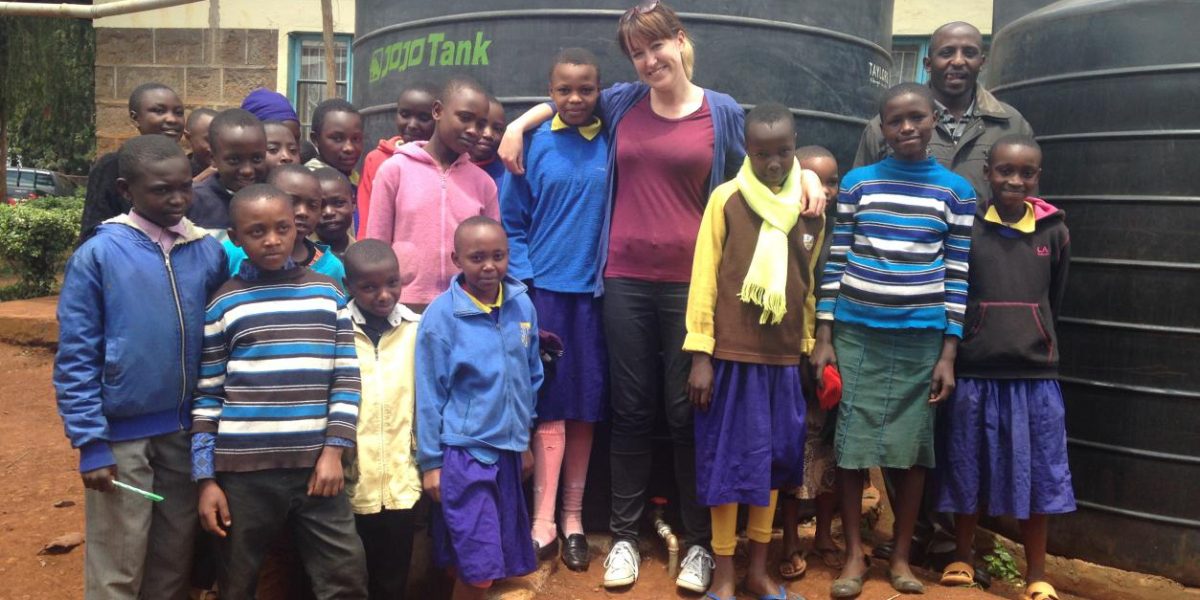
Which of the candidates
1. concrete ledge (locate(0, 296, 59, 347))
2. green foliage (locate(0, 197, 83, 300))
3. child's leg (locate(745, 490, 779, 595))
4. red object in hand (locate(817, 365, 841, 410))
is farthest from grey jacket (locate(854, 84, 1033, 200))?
green foliage (locate(0, 197, 83, 300))

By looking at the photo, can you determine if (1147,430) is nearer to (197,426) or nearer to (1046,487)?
(1046,487)

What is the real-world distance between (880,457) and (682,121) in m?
1.24

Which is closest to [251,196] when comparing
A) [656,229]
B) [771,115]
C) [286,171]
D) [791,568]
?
[286,171]

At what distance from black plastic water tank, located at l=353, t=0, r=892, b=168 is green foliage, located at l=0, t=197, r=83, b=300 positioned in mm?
6455

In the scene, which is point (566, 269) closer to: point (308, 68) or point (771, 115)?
point (771, 115)

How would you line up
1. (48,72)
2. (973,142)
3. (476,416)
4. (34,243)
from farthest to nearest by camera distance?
1. (48,72)
2. (34,243)
3. (973,142)
4. (476,416)

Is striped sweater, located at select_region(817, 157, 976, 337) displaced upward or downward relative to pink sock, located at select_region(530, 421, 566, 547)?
upward

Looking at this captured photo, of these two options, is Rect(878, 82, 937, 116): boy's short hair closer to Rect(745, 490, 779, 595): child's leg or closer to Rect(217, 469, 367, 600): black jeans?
Result: Rect(745, 490, 779, 595): child's leg

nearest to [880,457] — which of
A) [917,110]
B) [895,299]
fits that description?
[895,299]

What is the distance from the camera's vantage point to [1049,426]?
2979mm

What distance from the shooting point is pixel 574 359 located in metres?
3.12

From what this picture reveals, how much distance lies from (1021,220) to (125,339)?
2685mm

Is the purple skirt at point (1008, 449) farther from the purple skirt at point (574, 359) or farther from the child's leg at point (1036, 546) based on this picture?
the purple skirt at point (574, 359)

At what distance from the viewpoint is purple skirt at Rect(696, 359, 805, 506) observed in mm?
2807
